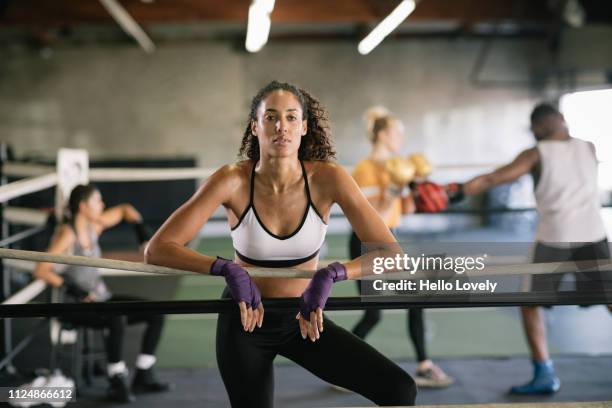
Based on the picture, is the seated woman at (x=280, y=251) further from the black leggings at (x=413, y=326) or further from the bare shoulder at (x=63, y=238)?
the bare shoulder at (x=63, y=238)

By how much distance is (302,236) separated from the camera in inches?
72.4

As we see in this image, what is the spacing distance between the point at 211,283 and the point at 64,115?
6142 mm

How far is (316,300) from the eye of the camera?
162cm

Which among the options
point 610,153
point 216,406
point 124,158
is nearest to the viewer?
point 216,406

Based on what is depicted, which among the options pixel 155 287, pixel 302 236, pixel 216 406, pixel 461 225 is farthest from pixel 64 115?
pixel 302 236

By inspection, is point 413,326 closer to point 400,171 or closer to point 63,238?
point 400,171

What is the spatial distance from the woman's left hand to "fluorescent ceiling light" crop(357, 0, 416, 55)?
551 cm

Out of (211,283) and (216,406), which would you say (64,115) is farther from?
(216,406)

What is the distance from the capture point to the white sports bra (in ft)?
6.00

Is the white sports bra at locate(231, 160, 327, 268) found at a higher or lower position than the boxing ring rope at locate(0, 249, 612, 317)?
higher

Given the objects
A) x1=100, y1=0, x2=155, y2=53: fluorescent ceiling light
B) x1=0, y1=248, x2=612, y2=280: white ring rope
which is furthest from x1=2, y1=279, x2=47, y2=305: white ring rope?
x1=100, y1=0, x2=155, y2=53: fluorescent ceiling light

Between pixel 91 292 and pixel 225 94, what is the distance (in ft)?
26.0

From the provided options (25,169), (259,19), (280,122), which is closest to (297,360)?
(280,122)

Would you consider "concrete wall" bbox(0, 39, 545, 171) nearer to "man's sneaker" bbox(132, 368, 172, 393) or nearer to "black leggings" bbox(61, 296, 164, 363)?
"black leggings" bbox(61, 296, 164, 363)
